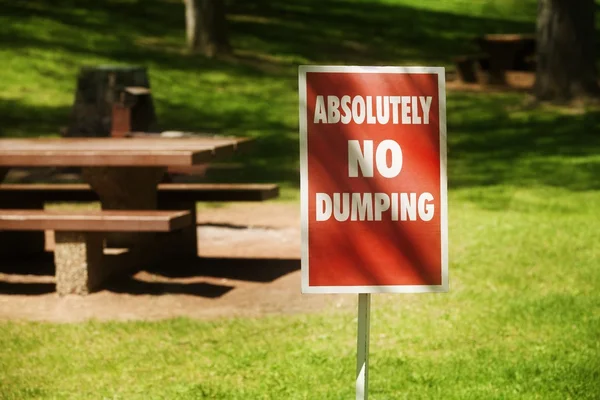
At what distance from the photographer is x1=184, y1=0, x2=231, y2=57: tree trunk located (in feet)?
78.4

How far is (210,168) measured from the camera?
14.5 metres

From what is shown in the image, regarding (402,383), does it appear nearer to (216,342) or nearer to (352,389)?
(352,389)

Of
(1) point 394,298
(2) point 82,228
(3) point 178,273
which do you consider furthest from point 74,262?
(1) point 394,298

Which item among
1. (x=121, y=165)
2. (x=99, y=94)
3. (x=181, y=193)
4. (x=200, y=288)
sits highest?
(x=99, y=94)

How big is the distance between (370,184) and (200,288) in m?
4.06

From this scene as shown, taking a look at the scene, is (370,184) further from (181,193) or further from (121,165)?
(181,193)

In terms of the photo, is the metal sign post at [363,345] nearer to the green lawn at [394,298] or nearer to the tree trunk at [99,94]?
the green lawn at [394,298]

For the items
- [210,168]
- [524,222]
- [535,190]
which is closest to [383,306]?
[524,222]

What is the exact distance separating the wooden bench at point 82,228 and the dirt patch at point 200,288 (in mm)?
125

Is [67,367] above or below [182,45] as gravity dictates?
below

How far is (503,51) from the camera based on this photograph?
2291cm

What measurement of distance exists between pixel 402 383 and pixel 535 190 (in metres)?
6.74

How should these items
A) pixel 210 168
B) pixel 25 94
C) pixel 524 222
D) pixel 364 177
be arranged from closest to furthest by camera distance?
pixel 364 177, pixel 524 222, pixel 210 168, pixel 25 94

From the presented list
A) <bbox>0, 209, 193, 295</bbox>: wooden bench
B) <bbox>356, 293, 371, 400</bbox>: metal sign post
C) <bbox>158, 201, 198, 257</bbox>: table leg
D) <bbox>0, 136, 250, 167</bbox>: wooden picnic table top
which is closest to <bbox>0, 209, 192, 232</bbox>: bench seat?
<bbox>0, 209, 193, 295</bbox>: wooden bench
